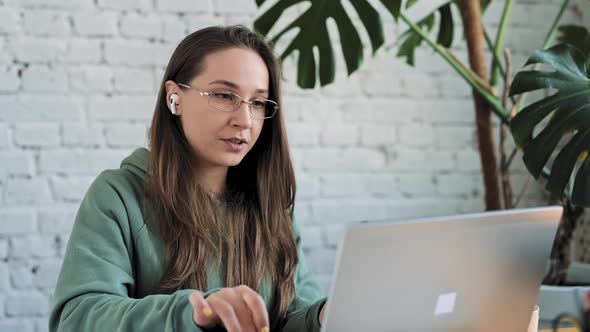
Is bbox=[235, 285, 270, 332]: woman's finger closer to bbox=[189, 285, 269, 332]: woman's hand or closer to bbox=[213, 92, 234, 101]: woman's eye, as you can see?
bbox=[189, 285, 269, 332]: woman's hand

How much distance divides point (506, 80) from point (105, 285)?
1256 millimetres

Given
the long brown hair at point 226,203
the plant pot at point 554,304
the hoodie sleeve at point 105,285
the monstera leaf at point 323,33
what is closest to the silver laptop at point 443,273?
the hoodie sleeve at point 105,285

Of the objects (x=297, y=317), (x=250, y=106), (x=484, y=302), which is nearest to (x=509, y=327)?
(x=484, y=302)

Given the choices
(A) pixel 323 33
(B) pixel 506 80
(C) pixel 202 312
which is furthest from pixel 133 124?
(C) pixel 202 312

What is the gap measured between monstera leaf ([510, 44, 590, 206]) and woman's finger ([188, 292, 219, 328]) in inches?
34.6

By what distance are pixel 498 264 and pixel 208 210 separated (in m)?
0.60

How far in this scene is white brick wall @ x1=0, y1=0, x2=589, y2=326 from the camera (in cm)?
221

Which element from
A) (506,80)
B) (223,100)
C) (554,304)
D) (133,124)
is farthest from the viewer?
(133,124)

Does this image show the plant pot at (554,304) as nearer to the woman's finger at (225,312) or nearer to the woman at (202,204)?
the woman at (202,204)

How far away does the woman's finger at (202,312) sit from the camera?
95 centimetres

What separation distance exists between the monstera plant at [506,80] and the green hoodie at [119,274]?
60 centimetres

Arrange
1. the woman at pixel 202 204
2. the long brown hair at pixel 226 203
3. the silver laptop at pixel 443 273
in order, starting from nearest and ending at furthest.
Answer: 1. the silver laptop at pixel 443 273
2. the woman at pixel 202 204
3. the long brown hair at pixel 226 203

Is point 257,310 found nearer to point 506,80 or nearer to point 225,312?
point 225,312

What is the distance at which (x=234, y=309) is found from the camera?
948mm
